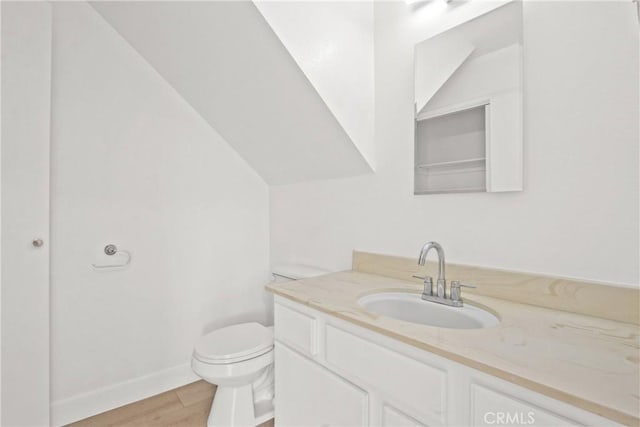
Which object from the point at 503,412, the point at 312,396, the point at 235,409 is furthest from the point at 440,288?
the point at 235,409

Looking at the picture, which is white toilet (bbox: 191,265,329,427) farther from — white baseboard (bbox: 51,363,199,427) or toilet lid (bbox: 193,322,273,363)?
white baseboard (bbox: 51,363,199,427)

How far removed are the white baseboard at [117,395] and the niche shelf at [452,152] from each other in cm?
189

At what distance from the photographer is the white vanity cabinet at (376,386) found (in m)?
0.68

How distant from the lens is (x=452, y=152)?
4.38 ft

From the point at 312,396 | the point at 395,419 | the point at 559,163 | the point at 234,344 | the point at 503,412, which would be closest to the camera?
the point at 503,412

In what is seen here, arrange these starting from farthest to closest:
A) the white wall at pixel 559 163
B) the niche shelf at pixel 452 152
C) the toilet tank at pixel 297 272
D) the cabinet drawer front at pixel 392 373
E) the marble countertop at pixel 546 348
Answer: the toilet tank at pixel 297 272, the niche shelf at pixel 452 152, the white wall at pixel 559 163, the cabinet drawer front at pixel 392 373, the marble countertop at pixel 546 348

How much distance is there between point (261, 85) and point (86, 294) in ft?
4.96

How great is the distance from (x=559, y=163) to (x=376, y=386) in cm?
95

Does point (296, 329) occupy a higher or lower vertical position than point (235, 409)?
higher

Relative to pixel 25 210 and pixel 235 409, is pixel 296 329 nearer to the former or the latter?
pixel 235 409

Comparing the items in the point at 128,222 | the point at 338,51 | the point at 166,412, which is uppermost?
the point at 338,51

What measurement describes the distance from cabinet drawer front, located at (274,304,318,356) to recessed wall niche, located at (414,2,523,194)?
77 centimetres

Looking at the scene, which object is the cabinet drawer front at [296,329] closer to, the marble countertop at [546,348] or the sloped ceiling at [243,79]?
the marble countertop at [546,348]

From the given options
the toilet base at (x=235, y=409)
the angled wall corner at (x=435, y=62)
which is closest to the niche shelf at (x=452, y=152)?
the angled wall corner at (x=435, y=62)
